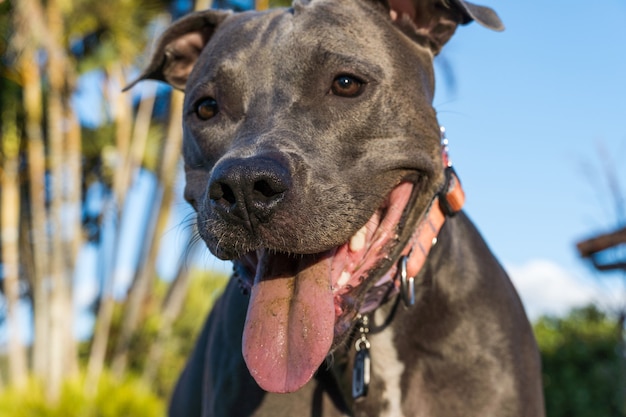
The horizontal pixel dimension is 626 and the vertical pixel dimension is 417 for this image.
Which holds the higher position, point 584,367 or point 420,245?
point 420,245

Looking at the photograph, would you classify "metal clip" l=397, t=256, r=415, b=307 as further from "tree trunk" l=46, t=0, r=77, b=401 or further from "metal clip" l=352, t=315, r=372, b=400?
"tree trunk" l=46, t=0, r=77, b=401

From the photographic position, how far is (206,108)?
3.29 m

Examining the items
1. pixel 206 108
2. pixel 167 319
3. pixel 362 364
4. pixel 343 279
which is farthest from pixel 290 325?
pixel 167 319

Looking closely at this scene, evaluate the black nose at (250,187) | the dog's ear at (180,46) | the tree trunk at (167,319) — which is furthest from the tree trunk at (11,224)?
the black nose at (250,187)

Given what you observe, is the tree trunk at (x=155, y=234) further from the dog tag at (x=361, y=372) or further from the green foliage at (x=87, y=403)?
the dog tag at (x=361, y=372)

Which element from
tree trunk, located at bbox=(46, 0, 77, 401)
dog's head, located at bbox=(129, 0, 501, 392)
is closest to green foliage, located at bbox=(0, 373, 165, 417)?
tree trunk, located at bbox=(46, 0, 77, 401)

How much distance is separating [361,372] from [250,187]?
97cm

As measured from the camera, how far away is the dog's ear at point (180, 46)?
394 cm

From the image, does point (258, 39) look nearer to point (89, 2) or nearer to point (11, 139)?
point (89, 2)

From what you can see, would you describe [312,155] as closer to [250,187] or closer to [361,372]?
[250,187]

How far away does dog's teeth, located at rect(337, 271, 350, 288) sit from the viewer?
2.92 metres

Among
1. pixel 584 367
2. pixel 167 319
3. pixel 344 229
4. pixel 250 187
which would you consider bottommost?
pixel 167 319

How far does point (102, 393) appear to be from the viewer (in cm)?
1318

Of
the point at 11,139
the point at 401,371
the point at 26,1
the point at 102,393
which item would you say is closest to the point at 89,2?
the point at 26,1
